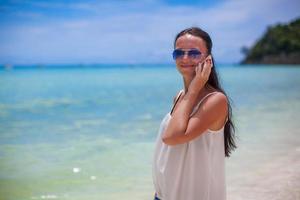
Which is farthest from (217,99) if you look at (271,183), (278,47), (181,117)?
(278,47)

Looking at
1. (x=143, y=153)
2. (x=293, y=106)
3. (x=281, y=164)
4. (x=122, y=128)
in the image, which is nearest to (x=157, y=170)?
(x=281, y=164)

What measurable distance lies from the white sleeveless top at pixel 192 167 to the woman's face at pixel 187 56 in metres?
0.17

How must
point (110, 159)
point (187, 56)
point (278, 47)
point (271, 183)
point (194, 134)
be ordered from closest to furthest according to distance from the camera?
point (194, 134), point (187, 56), point (271, 183), point (110, 159), point (278, 47)

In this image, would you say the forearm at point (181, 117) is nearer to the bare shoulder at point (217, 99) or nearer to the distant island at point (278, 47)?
the bare shoulder at point (217, 99)

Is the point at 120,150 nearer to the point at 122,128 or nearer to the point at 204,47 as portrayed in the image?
the point at 122,128

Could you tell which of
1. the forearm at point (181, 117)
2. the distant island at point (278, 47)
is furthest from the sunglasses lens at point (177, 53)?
the distant island at point (278, 47)

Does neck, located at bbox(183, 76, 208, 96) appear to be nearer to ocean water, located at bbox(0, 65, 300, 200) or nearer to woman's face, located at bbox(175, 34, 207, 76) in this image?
woman's face, located at bbox(175, 34, 207, 76)

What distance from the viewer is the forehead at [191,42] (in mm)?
1841

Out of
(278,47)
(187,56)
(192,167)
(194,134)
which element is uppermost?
(187,56)

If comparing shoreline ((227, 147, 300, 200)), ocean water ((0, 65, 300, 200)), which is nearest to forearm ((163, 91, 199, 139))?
ocean water ((0, 65, 300, 200))

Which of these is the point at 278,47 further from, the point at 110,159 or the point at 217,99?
the point at 217,99

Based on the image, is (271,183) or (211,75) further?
(271,183)

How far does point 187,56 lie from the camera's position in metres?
1.82

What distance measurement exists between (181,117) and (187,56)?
0.86 ft
